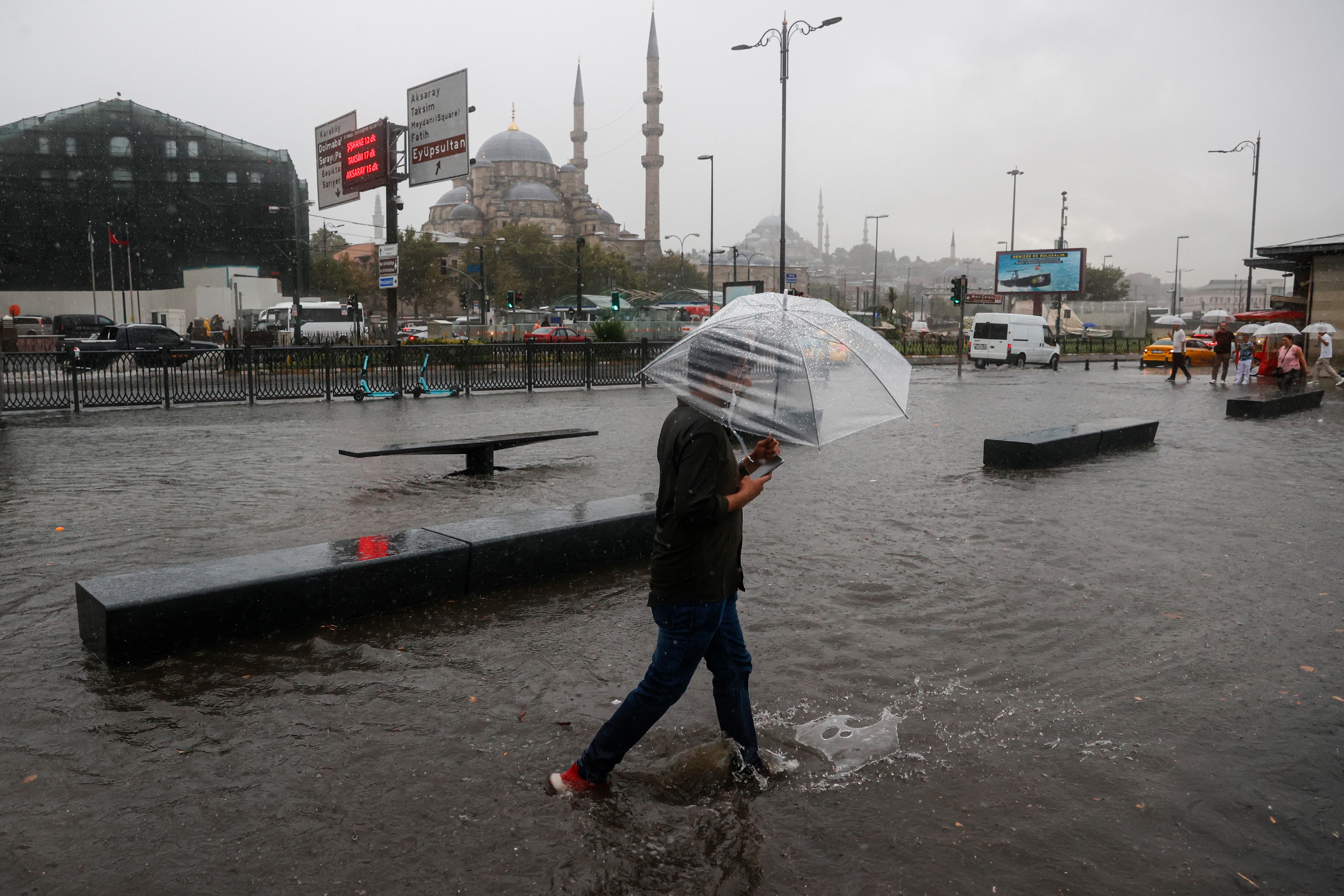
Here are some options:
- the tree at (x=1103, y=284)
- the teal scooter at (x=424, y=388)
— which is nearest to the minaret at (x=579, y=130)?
the tree at (x=1103, y=284)

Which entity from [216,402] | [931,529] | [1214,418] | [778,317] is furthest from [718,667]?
[216,402]

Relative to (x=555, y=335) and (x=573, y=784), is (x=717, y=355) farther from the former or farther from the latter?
(x=555, y=335)

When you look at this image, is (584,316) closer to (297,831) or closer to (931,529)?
(931,529)

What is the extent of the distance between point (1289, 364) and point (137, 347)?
26.4m

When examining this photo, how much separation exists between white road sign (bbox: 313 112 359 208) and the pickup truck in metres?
5.55

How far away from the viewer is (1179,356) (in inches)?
1144

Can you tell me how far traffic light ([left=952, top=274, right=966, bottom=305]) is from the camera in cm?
3466

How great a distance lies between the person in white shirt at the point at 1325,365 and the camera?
26.4 metres

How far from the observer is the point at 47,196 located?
56.7 metres

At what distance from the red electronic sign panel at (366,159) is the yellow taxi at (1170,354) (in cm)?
2872

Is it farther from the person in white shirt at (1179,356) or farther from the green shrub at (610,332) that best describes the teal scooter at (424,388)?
the person in white shirt at (1179,356)

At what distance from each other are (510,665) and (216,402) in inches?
692

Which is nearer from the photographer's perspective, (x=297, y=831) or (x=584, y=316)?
(x=297, y=831)

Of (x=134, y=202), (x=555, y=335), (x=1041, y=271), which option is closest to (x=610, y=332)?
(x=555, y=335)
